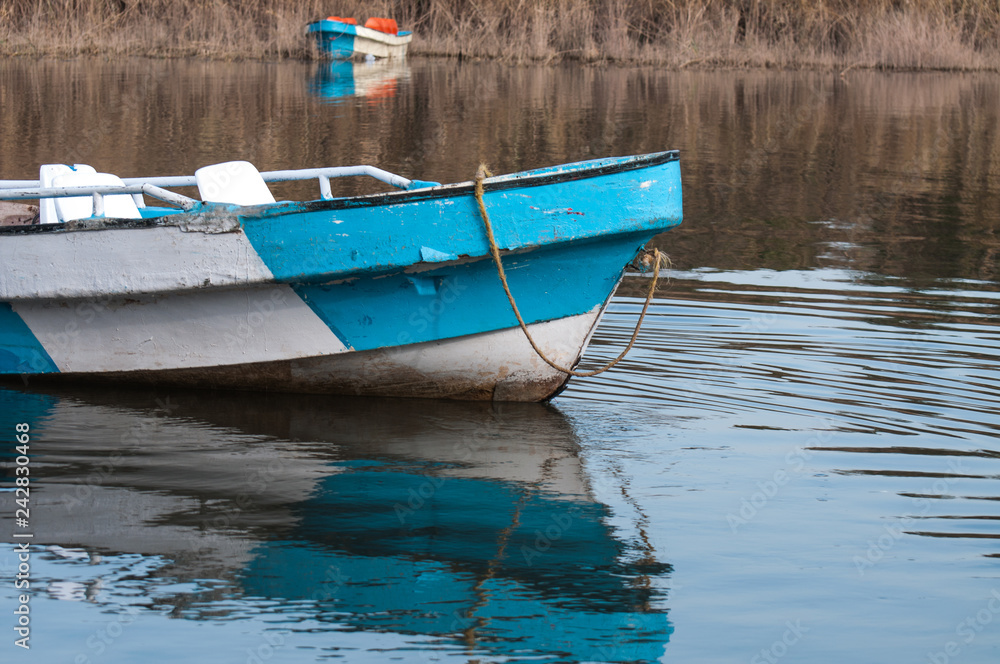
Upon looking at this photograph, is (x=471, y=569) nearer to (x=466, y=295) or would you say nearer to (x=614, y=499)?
(x=614, y=499)

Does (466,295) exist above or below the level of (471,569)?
above

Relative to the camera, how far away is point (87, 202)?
19.5ft

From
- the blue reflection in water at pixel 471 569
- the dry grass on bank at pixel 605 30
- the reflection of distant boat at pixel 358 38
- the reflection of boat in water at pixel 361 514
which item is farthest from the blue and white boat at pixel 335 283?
the reflection of distant boat at pixel 358 38

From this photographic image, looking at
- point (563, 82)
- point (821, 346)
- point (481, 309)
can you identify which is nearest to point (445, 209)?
point (481, 309)

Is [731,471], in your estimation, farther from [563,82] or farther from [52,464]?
[563,82]

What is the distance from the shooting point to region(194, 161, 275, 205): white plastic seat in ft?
18.5

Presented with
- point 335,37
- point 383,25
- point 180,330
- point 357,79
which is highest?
point 383,25

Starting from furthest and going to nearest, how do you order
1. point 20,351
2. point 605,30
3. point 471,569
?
point 605,30
point 20,351
point 471,569

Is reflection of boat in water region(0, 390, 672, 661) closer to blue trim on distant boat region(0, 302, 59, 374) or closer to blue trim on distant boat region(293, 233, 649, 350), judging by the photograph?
blue trim on distant boat region(0, 302, 59, 374)

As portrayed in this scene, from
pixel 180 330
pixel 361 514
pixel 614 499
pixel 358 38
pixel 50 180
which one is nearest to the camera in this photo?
pixel 361 514

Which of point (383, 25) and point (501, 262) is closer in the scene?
point (501, 262)

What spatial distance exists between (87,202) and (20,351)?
0.86 metres

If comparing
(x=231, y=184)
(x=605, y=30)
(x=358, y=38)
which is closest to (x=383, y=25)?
(x=358, y=38)

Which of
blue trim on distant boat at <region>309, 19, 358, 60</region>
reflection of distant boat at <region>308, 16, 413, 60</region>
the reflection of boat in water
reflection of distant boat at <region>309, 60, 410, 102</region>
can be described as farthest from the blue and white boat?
reflection of distant boat at <region>308, 16, 413, 60</region>
